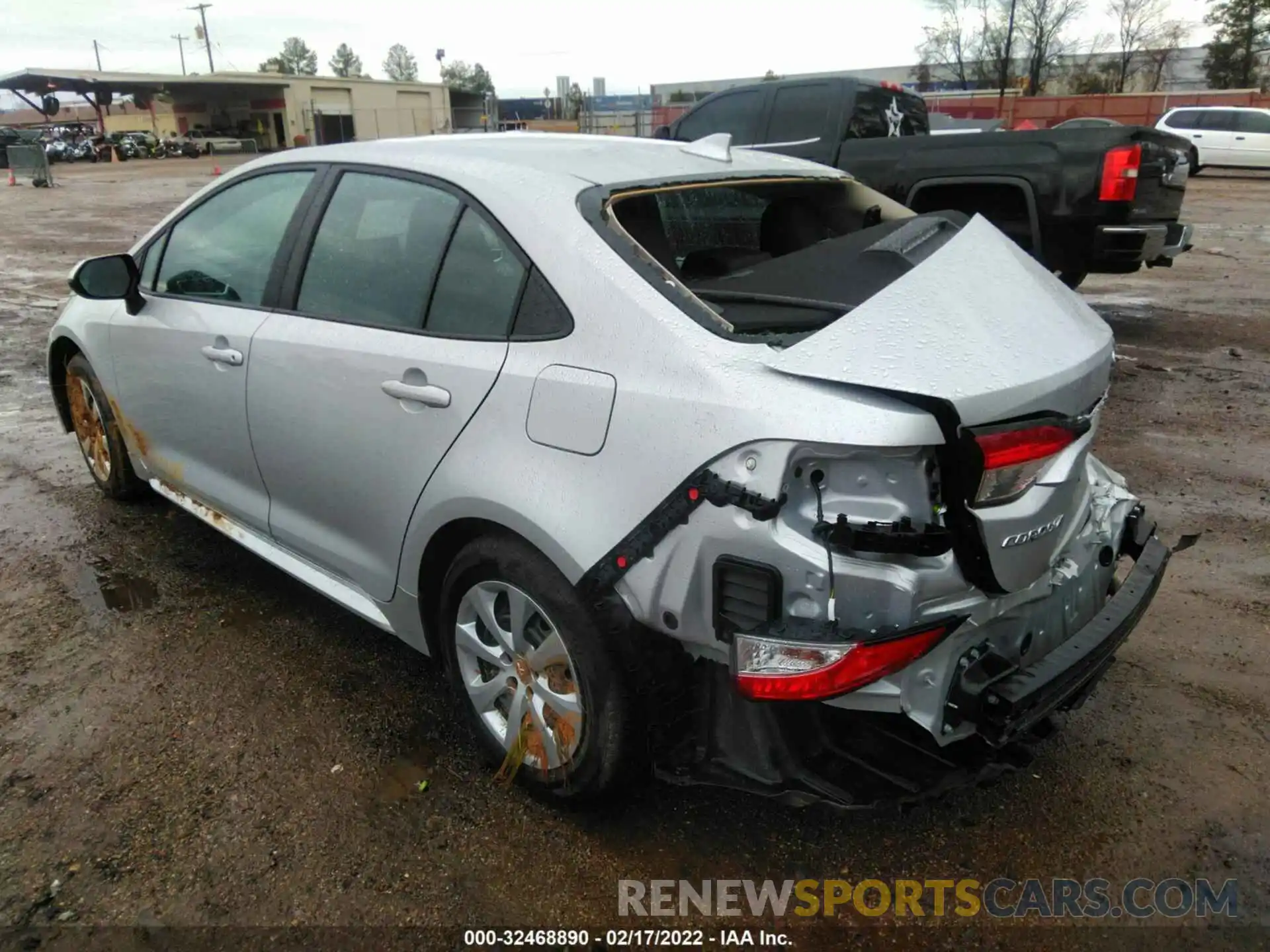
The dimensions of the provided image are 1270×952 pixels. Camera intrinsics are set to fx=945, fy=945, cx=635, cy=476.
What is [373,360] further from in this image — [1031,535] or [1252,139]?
[1252,139]

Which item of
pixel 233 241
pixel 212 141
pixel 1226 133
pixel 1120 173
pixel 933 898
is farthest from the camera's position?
pixel 212 141

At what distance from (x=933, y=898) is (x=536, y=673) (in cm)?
111

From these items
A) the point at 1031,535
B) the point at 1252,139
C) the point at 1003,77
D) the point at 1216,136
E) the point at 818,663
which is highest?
the point at 1003,77

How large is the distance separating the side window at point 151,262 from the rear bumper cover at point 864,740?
2.96 metres

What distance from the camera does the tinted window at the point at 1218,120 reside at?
2200 centimetres

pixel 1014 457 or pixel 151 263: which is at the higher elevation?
pixel 151 263

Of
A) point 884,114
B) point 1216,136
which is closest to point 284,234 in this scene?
point 884,114

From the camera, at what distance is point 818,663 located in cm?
189

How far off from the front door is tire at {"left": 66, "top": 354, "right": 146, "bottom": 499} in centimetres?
39

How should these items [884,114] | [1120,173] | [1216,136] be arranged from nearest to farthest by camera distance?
[1120,173] → [884,114] → [1216,136]

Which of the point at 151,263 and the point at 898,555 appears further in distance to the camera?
the point at 151,263

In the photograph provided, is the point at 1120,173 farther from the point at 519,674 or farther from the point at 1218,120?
the point at 1218,120

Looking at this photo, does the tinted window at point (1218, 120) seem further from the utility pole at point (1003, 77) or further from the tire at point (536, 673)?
the tire at point (536, 673)

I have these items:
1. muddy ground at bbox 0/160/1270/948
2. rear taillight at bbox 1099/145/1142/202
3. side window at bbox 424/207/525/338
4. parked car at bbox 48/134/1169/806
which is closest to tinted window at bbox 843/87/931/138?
rear taillight at bbox 1099/145/1142/202
